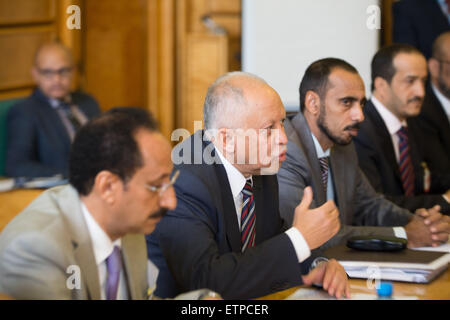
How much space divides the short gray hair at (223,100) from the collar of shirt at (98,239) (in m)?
0.68

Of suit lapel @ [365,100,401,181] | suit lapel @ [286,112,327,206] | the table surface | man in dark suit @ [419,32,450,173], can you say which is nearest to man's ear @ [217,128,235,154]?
the table surface

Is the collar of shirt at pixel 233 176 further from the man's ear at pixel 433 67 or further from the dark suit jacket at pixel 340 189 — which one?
the man's ear at pixel 433 67

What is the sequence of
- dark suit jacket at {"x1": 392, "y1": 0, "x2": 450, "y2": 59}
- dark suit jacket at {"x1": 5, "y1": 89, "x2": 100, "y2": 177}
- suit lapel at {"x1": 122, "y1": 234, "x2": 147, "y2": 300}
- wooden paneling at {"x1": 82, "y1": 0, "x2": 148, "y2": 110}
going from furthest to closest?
wooden paneling at {"x1": 82, "y1": 0, "x2": 148, "y2": 110}
dark suit jacket at {"x1": 392, "y1": 0, "x2": 450, "y2": 59}
dark suit jacket at {"x1": 5, "y1": 89, "x2": 100, "y2": 177}
suit lapel at {"x1": 122, "y1": 234, "x2": 147, "y2": 300}

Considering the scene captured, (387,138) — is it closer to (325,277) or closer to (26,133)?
(325,277)

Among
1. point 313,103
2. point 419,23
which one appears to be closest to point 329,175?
point 313,103

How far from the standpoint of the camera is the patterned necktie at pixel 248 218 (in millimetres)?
2084

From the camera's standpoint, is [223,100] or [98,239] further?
[223,100]

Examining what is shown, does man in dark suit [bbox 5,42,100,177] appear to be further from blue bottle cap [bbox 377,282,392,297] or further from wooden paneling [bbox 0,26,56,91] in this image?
blue bottle cap [bbox 377,282,392,297]

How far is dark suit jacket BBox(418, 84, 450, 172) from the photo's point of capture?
4.04 metres

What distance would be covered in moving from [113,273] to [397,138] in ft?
7.44

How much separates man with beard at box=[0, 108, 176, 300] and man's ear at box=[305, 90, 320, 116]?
4.32 feet

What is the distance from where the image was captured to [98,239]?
1.52 meters

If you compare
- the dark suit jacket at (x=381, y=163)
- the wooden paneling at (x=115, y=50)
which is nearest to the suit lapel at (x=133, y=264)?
the dark suit jacket at (x=381, y=163)

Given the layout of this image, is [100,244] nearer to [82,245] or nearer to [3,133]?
[82,245]
